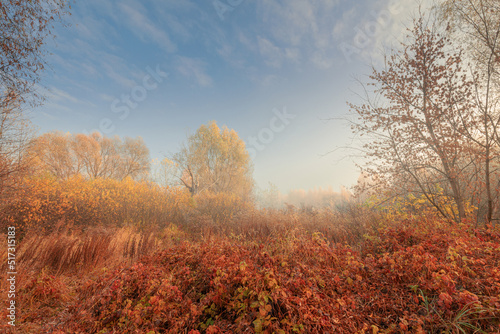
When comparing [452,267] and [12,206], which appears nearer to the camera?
[452,267]

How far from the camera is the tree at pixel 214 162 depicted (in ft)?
63.3

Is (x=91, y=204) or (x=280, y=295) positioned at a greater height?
(x=91, y=204)

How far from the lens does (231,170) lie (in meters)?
22.0

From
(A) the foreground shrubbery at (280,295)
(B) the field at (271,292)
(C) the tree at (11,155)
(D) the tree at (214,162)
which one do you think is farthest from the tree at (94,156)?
(A) the foreground shrubbery at (280,295)

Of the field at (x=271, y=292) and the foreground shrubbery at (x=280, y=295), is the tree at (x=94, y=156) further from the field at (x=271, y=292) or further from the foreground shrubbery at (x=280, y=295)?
the foreground shrubbery at (x=280, y=295)

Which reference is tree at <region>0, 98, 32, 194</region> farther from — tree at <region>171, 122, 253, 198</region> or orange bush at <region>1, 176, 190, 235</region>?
tree at <region>171, 122, 253, 198</region>

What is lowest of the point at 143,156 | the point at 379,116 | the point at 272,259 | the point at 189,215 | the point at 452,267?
the point at 452,267

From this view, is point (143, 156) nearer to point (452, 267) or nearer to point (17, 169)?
point (17, 169)

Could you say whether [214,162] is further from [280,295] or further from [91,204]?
[280,295]

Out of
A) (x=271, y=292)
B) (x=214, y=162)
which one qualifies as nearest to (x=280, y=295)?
(x=271, y=292)

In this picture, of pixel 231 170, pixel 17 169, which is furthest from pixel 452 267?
pixel 231 170

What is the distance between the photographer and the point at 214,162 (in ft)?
68.7

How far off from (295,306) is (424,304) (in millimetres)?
1856

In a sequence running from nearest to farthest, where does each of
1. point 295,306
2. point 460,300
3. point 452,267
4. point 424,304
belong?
point 460,300 < point 295,306 < point 424,304 < point 452,267
